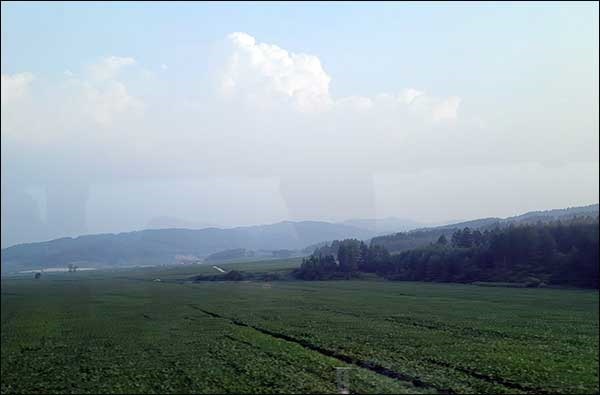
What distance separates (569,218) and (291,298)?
38.9m

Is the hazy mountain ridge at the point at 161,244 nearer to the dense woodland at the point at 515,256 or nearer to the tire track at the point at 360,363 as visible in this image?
the tire track at the point at 360,363

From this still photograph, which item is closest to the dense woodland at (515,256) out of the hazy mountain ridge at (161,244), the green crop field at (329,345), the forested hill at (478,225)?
the forested hill at (478,225)

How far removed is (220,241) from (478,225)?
15163 cm

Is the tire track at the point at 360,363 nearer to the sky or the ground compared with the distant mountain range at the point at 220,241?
nearer to the ground

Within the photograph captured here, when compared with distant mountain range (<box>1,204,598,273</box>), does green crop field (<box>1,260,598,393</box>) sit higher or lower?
lower

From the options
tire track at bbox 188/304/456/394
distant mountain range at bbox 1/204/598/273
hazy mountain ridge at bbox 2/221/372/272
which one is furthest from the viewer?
hazy mountain ridge at bbox 2/221/372/272

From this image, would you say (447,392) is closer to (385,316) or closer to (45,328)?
(385,316)

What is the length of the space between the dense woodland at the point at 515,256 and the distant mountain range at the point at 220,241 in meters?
0.70

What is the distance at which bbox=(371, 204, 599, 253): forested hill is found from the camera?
693 inches

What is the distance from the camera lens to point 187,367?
22.0 meters

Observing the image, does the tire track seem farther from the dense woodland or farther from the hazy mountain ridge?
the hazy mountain ridge

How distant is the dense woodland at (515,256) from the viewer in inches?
612

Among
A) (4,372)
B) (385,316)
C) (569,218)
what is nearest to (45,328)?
(4,372)

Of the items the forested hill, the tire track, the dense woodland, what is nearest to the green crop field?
the tire track
